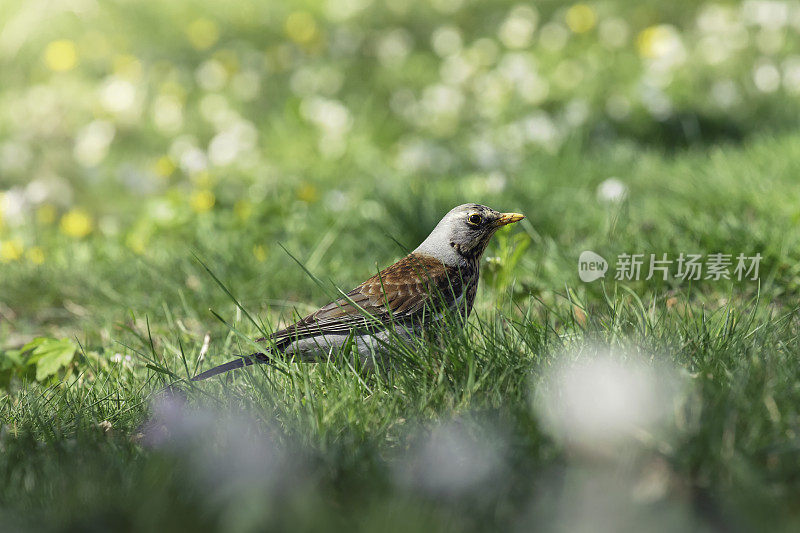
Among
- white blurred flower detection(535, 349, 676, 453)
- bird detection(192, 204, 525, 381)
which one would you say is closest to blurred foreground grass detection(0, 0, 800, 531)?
white blurred flower detection(535, 349, 676, 453)

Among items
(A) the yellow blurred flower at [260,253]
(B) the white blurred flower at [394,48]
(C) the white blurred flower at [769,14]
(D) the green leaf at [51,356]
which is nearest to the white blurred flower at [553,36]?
(B) the white blurred flower at [394,48]

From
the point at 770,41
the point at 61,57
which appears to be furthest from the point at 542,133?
the point at 61,57

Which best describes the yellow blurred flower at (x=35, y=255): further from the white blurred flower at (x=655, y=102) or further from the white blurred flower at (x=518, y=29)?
the white blurred flower at (x=518, y=29)

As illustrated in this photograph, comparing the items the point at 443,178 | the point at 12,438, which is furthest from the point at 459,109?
the point at 12,438

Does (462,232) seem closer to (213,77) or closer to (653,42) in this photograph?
(653,42)

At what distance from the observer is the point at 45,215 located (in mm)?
6180

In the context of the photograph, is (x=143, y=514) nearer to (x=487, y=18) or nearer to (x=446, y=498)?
(x=446, y=498)

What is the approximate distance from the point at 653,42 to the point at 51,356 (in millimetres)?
6274

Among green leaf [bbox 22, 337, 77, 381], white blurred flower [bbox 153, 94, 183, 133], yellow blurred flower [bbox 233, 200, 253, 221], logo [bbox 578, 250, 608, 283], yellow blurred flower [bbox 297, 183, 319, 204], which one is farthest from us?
white blurred flower [bbox 153, 94, 183, 133]

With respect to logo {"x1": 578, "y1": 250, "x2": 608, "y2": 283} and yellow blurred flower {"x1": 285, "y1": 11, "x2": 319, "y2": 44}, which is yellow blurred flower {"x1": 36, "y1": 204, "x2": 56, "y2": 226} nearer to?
yellow blurred flower {"x1": 285, "y1": 11, "x2": 319, "y2": 44}

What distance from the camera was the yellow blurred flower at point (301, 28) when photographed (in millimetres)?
8672

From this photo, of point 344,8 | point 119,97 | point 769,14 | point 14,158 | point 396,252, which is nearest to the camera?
point 396,252

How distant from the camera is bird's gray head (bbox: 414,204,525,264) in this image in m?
3.06

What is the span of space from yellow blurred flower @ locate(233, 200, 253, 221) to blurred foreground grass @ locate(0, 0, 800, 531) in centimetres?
6
